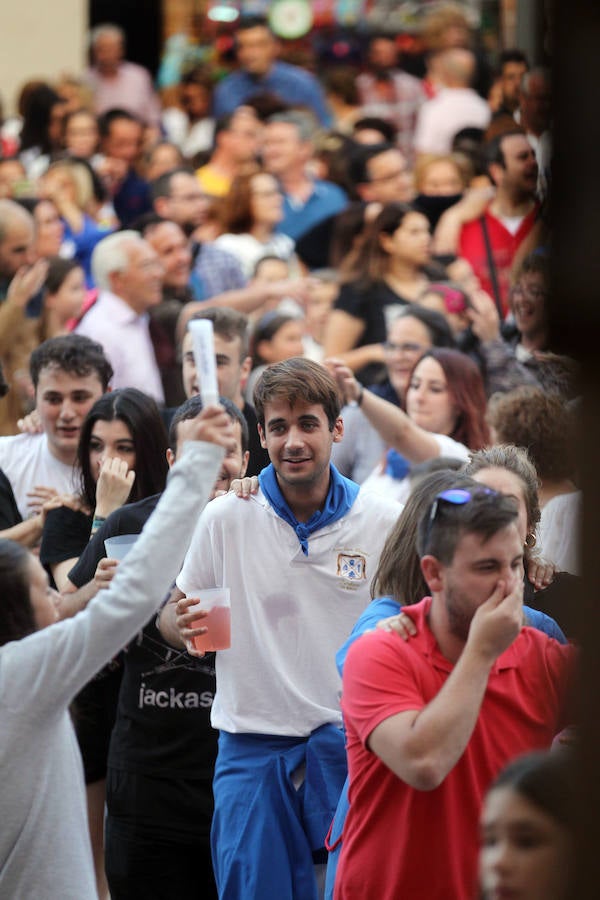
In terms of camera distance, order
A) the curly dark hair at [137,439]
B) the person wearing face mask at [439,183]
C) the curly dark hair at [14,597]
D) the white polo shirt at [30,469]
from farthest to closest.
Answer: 1. the person wearing face mask at [439,183]
2. the white polo shirt at [30,469]
3. the curly dark hair at [137,439]
4. the curly dark hair at [14,597]

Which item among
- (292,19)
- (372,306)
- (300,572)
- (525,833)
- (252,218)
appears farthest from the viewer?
(292,19)

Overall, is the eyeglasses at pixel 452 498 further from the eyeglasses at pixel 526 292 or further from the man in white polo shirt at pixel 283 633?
the eyeglasses at pixel 526 292

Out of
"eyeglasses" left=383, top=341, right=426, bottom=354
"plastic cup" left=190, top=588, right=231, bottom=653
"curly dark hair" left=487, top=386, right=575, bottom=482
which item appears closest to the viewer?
"plastic cup" left=190, top=588, right=231, bottom=653

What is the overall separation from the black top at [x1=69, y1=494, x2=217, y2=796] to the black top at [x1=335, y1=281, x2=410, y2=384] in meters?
3.52

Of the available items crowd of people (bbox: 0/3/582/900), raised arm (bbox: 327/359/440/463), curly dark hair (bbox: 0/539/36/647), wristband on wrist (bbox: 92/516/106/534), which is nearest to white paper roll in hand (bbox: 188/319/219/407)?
crowd of people (bbox: 0/3/582/900)

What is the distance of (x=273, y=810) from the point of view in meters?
4.27

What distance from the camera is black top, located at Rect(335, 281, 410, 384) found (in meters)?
8.02

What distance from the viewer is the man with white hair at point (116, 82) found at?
14.0 metres

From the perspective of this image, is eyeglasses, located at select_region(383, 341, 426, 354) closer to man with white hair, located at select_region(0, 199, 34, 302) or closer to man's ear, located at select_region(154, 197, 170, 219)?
man with white hair, located at select_region(0, 199, 34, 302)

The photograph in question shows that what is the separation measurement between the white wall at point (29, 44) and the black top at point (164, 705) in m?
12.4

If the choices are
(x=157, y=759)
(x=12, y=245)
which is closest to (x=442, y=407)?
(x=157, y=759)

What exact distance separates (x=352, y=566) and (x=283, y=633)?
28cm

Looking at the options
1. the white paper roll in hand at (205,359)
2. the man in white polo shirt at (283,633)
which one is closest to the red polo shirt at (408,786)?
the white paper roll in hand at (205,359)

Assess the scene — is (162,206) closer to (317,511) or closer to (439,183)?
(439,183)
